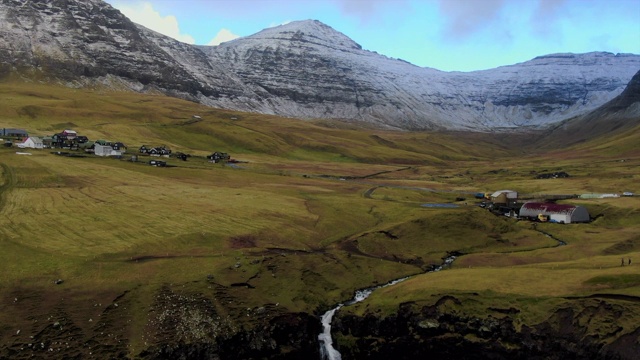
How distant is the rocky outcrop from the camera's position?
54.9 m

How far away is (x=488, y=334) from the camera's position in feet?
198

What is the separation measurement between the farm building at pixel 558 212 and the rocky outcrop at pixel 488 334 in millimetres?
65818

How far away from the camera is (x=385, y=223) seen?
11288cm

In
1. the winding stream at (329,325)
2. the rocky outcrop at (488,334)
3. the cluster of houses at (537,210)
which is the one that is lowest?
the winding stream at (329,325)

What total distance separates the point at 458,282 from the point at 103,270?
4783 cm

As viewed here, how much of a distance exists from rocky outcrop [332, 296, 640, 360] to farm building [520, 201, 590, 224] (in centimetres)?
6582


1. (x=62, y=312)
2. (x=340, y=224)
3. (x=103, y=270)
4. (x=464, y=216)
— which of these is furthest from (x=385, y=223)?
(x=62, y=312)

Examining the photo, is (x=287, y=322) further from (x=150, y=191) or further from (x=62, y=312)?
(x=150, y=191)

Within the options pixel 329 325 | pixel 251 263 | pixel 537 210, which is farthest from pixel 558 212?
pixel 251 263

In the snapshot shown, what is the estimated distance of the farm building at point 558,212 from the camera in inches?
4764

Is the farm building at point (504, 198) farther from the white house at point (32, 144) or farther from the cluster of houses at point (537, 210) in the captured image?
the white house at point (32, 144)

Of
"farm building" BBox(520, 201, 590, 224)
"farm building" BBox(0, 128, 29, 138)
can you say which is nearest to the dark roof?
"farm building" BBox(520, 201, 590, 224)

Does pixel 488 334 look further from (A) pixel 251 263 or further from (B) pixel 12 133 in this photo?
(B) pixel 12 133

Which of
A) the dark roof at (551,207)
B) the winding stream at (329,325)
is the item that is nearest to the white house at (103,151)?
the winding stream at (329,325)
